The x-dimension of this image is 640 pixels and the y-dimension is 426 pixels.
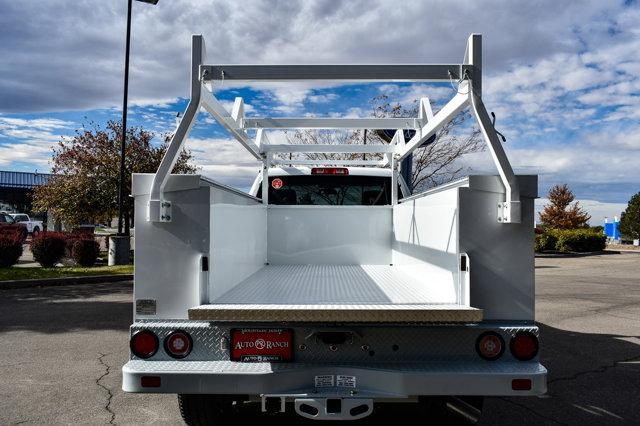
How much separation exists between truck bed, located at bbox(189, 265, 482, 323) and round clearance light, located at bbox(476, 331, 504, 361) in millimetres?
236

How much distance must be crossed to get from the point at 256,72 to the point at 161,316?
160cm

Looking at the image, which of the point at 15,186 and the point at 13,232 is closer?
the point at 13,232

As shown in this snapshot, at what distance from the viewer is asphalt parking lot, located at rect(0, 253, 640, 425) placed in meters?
4.51

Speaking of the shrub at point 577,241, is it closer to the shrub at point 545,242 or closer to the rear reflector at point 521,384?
the shrub at point 545,242

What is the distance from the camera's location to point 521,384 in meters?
3.06

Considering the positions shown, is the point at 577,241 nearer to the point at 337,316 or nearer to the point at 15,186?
the point at 337,316

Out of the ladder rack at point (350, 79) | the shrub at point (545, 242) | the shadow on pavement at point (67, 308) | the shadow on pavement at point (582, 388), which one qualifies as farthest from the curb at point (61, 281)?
the shrub at point (545, 242)

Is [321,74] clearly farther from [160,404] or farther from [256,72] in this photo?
[160,404]

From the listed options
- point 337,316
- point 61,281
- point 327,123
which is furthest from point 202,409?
point 61,281

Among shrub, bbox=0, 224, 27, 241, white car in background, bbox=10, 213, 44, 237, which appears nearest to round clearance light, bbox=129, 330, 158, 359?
shrub, bbox=0, 224, 27, 241

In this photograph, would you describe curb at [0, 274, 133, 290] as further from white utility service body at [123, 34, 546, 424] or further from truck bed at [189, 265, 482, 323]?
white utility service body at [123, 34, 546, 424]

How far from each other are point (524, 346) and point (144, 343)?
2.24 m

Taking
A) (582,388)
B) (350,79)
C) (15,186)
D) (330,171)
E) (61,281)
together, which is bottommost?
(582,388)

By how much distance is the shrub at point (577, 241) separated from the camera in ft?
95.7
